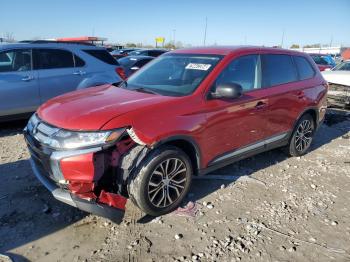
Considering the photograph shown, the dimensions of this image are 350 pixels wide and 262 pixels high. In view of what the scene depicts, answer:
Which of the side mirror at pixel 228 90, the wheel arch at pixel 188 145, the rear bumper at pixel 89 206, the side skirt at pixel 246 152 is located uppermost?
the side mirror at pixel 228 90

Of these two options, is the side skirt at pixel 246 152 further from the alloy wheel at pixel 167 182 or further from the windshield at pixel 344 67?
the windshield at pixel 344 67

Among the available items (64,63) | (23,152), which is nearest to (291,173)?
(23,152)

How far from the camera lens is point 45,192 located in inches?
163

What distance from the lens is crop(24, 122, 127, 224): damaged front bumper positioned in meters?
3.11

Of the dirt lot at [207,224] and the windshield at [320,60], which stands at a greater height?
the windshield at [320,60]

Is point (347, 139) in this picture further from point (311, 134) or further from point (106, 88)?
point (106, 88)

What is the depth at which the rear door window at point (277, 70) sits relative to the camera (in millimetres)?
4789

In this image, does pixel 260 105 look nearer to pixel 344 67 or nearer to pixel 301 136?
pixel 301 136

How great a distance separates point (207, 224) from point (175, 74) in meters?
1.89

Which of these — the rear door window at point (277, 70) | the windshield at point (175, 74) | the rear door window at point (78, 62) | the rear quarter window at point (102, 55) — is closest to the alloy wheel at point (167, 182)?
the windshield at point (175, 74)

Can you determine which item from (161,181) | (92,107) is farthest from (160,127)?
(92,107)

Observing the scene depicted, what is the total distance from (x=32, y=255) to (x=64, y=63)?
4.67 meters

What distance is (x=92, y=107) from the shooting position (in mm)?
3500

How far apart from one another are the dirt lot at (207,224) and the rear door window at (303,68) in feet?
5.44
